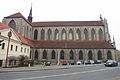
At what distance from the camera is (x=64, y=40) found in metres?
51.4

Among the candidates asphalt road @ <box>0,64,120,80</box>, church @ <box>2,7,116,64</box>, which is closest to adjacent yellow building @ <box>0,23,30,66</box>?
church @ <box>2,7,116,64</box>

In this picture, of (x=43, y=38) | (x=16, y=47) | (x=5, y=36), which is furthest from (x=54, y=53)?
(x=5, y=36)

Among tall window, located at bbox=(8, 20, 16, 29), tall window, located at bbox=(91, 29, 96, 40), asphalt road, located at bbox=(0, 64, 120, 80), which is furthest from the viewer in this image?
tall window, located at bbox=(91, 29, 96, 40)

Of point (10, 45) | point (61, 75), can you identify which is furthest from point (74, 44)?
point (61, 75)

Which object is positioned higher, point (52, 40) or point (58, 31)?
point (58, 31)

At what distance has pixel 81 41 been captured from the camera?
49969mm

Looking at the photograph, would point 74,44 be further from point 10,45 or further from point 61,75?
point 61,75

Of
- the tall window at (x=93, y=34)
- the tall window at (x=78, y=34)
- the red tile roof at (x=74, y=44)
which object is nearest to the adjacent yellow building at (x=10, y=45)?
the red tile roof at (x=74, y=44)

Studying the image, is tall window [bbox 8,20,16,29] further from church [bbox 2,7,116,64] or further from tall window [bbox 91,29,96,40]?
tall window [bbox 91,29,96,40]

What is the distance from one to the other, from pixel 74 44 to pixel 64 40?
5.54 m

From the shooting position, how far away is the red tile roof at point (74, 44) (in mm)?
45688

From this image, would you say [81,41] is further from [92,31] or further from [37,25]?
[37,25]

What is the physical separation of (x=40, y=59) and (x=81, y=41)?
704 inches

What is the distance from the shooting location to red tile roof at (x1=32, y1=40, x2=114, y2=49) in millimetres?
45688
